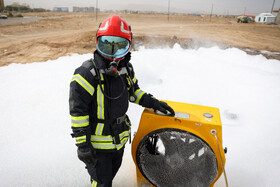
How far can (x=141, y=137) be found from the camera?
1.66 m

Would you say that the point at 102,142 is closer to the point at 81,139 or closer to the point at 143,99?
the point at 81,139

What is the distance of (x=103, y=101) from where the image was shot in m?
1.40

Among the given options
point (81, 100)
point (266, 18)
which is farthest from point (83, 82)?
point (266, 18)

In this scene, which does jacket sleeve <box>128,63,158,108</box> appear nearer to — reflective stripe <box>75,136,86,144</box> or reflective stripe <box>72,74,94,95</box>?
reflective stripe <box>72,74,94,95</box>

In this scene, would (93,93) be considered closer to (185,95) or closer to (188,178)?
(188,178)

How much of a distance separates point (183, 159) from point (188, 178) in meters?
0.17

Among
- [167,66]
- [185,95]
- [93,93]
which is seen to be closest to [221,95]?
[185,95]

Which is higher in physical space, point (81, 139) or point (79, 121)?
point (79, 121)

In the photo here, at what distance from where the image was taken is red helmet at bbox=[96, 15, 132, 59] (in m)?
1.38

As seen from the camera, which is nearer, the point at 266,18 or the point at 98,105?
the point at 98,105

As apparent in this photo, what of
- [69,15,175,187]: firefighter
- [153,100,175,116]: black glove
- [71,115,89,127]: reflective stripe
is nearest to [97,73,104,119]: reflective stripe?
[69,15,175,187]: firefighter

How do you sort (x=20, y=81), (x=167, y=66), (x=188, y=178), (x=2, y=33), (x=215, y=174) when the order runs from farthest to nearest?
(x=2, y=33) → (x=167, y=66) → (x=20, y=81) → (x=188, y=178) → (x=215, y=174)

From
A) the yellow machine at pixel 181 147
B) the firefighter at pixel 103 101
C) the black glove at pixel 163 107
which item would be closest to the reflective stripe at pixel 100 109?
the firefighter at pixel 103 101

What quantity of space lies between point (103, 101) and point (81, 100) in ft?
0.52
